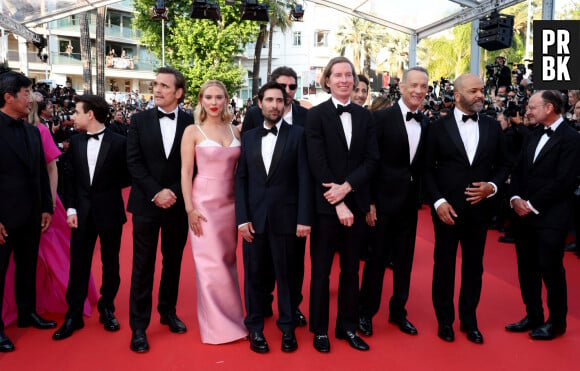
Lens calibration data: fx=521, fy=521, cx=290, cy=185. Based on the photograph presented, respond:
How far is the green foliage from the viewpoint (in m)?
24.9

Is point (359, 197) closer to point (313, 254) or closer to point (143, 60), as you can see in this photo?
point (313, 254)

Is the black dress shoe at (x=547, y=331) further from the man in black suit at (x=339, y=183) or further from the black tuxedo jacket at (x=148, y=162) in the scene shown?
the black tuxedo jacket at (x=148, y=162)

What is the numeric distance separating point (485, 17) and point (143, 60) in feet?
124

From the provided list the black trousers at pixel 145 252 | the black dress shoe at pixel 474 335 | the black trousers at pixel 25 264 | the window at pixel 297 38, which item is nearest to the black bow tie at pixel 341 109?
the black trousers at pixel 145 252

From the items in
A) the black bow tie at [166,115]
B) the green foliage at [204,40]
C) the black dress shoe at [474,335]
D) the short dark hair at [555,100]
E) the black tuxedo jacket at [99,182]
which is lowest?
the black dress shoe at [474,335]

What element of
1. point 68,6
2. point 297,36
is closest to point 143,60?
point 297,36

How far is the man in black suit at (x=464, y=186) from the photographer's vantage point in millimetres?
3586

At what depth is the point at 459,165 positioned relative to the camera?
3613 mm

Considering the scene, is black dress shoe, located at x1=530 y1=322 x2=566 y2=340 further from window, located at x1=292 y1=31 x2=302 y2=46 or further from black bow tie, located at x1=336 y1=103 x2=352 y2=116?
window, located at x1=292 y1=31 x2=302 y2=46

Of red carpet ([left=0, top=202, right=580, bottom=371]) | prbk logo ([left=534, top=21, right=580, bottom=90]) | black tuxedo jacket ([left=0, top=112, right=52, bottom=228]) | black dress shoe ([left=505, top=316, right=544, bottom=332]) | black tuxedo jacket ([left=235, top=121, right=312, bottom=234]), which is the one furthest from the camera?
prbk logo ([left=534, top=21, right=580, bottom=90])

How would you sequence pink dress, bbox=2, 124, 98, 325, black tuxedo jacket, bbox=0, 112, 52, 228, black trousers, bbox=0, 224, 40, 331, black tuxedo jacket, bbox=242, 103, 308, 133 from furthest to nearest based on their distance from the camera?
black tuxedo jacket, bbox=242, 103, 308, 133, pink dress, bbox=2, 124, 98, 325, black trousers, bbox=0, 224, 40, 331, black tuxedo jacket, bbox=0, 112, 52, 228

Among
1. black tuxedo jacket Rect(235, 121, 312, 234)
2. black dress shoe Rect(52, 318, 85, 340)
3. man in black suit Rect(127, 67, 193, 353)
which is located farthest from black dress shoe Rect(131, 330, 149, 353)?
black tuxedo jacket Rect(235, 121, 312, 234)

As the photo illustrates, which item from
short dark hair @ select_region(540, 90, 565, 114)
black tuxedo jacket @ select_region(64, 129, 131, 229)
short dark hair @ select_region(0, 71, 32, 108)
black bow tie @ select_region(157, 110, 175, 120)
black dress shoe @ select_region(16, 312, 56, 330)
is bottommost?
black dress shoe @ select_region(16, 312, 56, 330)

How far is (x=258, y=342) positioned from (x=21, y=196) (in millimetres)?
1904
